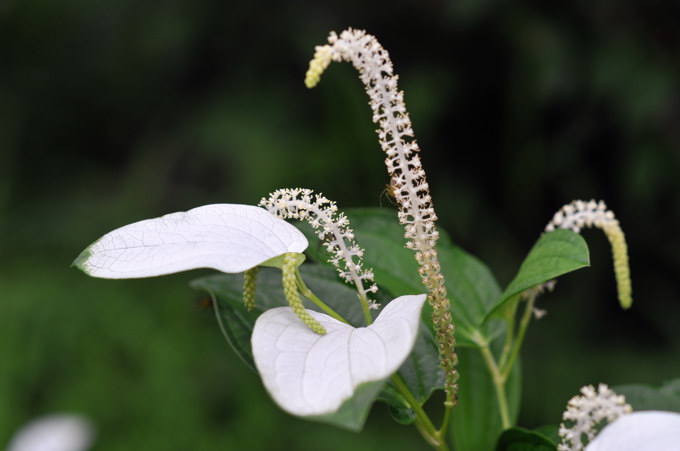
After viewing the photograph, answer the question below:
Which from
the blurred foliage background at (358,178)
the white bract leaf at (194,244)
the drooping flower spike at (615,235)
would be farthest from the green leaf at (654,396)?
the blurred foliage background at (358,178)

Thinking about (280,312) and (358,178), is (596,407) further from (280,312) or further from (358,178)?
(358,178)

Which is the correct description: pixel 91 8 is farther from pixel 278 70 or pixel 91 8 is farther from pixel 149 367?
pixel 149 367

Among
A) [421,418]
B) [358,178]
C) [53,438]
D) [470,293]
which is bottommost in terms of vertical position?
[53,438]

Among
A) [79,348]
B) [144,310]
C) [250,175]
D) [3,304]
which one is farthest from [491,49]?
[3,304]

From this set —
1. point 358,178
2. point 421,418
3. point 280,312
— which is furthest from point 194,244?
point 358,178

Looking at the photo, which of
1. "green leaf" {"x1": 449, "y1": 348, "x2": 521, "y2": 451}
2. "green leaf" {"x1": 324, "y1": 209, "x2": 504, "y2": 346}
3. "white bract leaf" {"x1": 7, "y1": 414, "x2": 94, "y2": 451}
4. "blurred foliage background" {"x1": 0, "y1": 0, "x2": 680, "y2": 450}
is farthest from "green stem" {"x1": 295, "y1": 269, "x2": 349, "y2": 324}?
"blurred foliage background" {"x1": 0, "y1": 0, "x2": 680, "y2": 450}

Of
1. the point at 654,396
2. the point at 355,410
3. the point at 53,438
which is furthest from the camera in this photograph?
the point at 53,438

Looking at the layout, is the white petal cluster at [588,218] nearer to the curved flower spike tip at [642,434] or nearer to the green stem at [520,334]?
the green stem at [520,334]
